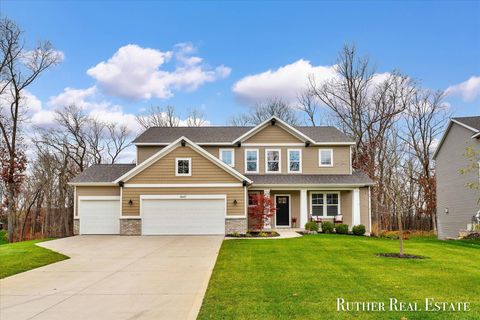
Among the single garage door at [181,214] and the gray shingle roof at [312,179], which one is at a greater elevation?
the gray shingle roof at [312,179]

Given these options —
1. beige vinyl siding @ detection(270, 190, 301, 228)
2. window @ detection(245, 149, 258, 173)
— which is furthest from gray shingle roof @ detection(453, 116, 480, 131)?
window @ detection(245, 149, 258, 173)

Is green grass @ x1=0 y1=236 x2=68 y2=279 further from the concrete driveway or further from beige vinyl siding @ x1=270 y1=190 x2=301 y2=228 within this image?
beige vinyl siding @ x1=270 y1=190 x2=301 y2=228

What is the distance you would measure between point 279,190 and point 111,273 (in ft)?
51.7

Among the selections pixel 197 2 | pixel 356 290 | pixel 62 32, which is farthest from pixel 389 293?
pixel 62 32

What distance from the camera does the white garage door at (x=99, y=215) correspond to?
24.1 meters

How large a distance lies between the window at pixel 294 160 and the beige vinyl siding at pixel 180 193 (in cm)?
523

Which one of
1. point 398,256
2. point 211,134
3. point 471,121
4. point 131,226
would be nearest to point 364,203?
point 471,121

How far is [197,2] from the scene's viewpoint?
2067 cm

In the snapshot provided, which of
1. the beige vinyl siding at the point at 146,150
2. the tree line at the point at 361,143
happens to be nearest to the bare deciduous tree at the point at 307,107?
the tree line at the point at 361,143

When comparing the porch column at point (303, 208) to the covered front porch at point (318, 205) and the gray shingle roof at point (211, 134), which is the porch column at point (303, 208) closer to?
the covered front porch at point (318, 205)

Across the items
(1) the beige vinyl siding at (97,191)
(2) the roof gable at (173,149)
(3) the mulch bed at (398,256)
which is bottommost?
(3) the mulch bed at (398,256)

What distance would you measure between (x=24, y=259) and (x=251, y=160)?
15577 millimetres

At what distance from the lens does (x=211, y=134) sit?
28234mm

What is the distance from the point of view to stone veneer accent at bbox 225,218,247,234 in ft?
73.3
